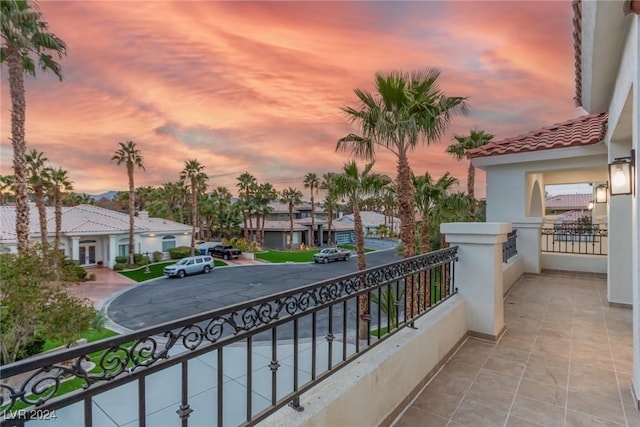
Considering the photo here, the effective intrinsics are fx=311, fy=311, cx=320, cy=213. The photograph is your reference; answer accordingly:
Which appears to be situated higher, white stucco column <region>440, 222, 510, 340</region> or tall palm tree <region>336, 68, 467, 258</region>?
tall palm tree <region>336, 68, 467, 258</region>

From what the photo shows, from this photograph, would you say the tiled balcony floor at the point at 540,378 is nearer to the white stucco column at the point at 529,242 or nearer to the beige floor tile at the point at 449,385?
the beige floor tile at the point at 449,385

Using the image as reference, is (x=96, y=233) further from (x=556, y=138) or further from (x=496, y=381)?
(x=556, y=138)

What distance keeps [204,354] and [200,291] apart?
1510 centimetres

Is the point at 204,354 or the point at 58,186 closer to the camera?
the point at 204,354

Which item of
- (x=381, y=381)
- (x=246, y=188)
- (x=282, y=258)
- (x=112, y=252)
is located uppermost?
(x=246, y=188)

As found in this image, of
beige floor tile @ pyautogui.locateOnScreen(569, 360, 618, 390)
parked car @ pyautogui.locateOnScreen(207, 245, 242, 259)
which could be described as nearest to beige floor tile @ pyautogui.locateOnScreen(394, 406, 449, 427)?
beige floor tile @ pyautogui.locateOnScreen(569, 360, 618, 390)

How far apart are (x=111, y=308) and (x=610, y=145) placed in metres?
17.9

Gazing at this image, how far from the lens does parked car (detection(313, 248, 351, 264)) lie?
26.7 metres

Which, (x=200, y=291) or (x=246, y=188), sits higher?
(x=246, y=188)

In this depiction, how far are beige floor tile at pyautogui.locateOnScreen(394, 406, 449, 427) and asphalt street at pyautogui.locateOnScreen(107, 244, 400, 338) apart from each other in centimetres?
844

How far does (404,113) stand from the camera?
6.99m

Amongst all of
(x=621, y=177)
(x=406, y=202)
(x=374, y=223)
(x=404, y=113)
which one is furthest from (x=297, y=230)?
(x=621, y=177)

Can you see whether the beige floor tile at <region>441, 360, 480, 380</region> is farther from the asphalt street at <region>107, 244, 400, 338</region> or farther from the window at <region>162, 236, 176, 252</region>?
the window at <region>162, 236, 176, 252</region>

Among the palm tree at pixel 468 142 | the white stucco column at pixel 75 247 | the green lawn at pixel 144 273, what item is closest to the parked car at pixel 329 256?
the green lawn at pixel 144 273
